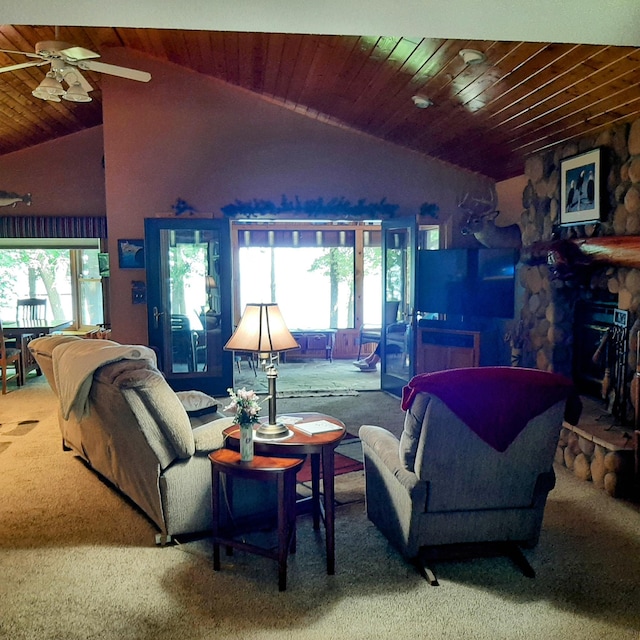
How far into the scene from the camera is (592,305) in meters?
4.43

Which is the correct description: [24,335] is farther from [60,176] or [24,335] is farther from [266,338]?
[266,338]

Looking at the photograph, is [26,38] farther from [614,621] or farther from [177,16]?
[614,621]

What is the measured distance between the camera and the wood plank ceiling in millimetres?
3385

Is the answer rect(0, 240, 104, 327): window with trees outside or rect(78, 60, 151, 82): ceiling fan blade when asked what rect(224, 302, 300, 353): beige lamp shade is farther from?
rect(0, 240, 104, 327): window with trees outside

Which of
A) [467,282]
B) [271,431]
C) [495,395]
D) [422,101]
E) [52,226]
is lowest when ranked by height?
[271,431]

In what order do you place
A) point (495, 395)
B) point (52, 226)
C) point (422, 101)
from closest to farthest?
point (495, 395)
point (422, 101)
point (52, 226)

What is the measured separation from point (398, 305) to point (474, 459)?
4.08 metres

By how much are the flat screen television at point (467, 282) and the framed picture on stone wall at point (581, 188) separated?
1193 mm

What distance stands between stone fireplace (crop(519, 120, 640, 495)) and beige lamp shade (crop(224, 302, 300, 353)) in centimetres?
216

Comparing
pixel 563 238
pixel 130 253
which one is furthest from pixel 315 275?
pixel 563 238

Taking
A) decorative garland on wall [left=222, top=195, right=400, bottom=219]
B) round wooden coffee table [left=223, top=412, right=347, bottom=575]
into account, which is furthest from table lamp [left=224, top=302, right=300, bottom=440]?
decorative garland on wall [left=222, top=195, right=400, bottom=219]

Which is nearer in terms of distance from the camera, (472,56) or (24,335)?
(472,56)

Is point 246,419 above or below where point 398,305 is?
below

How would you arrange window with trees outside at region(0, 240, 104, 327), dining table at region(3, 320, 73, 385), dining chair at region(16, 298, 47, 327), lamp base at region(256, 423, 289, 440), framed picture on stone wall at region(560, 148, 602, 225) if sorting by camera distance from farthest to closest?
1. window with trees outside at region(0, 240, 104, 327)
2. dining chair at region(16, 298, 47, 327)
3. dining table at region(3, 320, 73, 385)
4. framed picture on stone wall at region(560, 148, 602, 225)
5. lamp base at region(256, 423, 289, 440)
